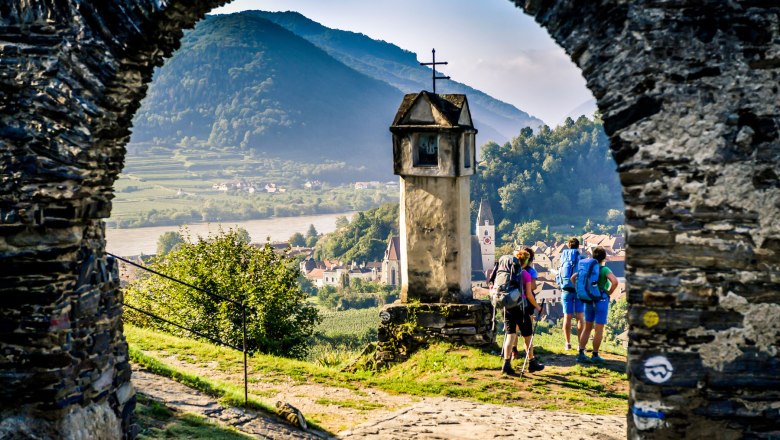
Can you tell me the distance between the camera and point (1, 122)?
14.9 ft

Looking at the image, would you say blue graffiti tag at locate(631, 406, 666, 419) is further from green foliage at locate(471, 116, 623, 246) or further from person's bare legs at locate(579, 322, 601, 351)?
green foliage at locate(471, 116, 623, 246)

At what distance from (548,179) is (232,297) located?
3103 inches

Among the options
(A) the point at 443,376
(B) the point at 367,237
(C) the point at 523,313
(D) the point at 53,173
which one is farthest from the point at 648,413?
(B) the point at 367,237

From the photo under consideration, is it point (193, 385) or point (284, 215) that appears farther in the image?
point (284, 215)

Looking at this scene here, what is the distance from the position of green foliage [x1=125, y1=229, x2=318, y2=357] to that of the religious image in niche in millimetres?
4361

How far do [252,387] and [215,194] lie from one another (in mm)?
146146

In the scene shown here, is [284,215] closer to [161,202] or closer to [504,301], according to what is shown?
[161,202]

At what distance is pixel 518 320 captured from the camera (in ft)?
26.0

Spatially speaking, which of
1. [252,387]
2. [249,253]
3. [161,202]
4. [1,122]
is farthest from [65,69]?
[161,202]

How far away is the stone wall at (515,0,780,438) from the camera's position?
3893 mm

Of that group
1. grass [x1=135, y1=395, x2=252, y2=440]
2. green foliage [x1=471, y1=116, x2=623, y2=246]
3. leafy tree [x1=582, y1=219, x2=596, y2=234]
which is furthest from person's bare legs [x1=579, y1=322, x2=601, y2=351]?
leafy tree [x1=582, y1=219, x2=596, y2=234]

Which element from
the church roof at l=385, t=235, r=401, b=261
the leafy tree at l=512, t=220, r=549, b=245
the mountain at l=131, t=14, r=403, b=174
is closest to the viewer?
the church roof at l=385, t=235, r=401, b=261

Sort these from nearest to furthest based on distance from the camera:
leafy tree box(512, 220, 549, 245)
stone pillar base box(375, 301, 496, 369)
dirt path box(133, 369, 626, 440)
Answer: dirt path box(133, 369, 626, 440)
stone pillar base box(375, 301, 496, 369)
leafy tree box(512, 220, 549, 245)

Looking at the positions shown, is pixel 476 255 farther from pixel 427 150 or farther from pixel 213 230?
pixel 427 150
